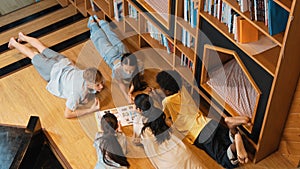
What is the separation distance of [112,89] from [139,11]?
57 cm

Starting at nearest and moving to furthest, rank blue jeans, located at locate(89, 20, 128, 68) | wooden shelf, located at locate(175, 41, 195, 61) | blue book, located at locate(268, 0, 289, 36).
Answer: blue book, located at locate(268, 0, 289, 36) → wooden shelf, located at locate(175, 41, 195, 61) → blue jeans, located at locate(89, 20, 128, 68)

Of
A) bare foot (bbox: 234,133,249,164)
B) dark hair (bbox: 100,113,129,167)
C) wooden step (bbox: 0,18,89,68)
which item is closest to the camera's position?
bare foot (bbox: 234,133,249,164)

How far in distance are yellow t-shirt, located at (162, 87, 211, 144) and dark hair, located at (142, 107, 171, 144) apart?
10 cm

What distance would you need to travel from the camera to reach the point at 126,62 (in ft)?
10.4

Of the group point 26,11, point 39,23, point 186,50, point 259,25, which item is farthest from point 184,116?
point 26,11

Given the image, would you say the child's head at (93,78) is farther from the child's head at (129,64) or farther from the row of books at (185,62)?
the row of books at (185,62)

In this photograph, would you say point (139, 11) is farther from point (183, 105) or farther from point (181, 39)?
point (183, 105)

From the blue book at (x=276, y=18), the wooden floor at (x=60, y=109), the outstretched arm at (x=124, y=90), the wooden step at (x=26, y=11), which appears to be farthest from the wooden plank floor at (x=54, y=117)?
the blue book at (x=276, y=18)

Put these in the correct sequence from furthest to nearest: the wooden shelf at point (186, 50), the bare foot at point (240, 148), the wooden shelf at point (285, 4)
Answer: the wooden shelf at point (186, 50) → the bare foot at point (240, 148) → the wooden shelf at point (285, 4)

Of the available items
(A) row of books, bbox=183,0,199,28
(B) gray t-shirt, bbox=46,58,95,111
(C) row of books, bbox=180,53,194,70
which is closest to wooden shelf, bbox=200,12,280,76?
(A) row of books, bbox=183,0,199,28

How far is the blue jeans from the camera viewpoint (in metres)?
3.36

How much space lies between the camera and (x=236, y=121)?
107 inches

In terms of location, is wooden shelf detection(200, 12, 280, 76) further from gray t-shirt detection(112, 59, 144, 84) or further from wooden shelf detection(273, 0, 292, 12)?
gray t-shirt detection(112, 59, 144, 84)

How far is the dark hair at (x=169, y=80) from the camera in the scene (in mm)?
3004
